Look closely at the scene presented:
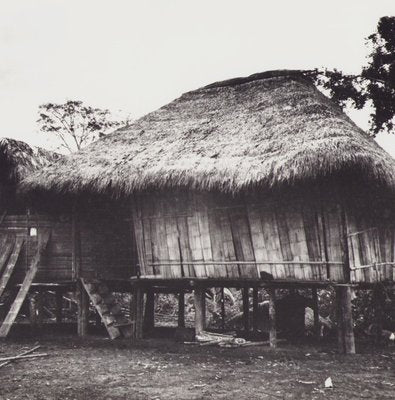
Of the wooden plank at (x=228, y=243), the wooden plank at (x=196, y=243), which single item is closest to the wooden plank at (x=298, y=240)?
the wooden plank at (x=228, y=243)

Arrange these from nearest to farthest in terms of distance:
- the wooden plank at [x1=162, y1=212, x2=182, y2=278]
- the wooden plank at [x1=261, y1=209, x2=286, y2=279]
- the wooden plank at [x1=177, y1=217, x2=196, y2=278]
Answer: the wooden plank at [x1=261, y1=209, x2=286, y2=279], the wooden plank at [x1=177, y1=217, x2=196, y2=278], the wooden plank at [x1=162, y1=212, x2=182, y2=278]

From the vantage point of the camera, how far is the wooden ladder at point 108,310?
10492 millimetres

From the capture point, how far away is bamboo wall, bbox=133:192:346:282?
8.97 metres

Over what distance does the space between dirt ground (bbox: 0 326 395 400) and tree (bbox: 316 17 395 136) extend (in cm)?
769

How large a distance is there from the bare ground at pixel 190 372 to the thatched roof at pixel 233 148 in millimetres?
3041

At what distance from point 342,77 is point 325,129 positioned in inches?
243

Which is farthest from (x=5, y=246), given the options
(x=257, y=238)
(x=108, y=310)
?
(x=257, y=238)

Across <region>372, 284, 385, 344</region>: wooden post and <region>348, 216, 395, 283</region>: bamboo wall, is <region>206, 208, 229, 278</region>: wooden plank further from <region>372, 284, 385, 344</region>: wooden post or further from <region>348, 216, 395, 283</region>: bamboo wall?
<region>372, 284, 385, 344</region>: wooden post

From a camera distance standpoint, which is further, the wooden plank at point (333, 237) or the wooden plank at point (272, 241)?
the wooden plank at point (272, 241)

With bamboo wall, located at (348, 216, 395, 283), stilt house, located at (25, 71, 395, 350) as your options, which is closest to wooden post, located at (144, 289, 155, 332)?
stilt house, located at (25, 71, 395, 350)

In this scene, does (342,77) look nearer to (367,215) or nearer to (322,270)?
(367,215)

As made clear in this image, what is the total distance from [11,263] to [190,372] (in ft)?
17.1

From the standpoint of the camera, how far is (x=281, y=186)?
30.1ft

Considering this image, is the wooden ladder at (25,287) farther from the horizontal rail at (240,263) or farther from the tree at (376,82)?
the tree at (376,82)
